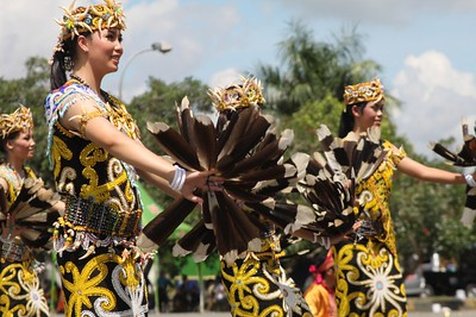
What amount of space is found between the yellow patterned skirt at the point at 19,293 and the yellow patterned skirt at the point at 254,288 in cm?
217

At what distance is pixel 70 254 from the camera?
541 centimetres

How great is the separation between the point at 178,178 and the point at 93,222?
0.84 meters

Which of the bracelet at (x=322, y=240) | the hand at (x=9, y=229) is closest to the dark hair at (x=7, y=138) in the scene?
the hand at (x=9, y=229)

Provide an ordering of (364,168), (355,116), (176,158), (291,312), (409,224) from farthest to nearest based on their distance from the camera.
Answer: (409,224), (355,116), (364,168), (291,312), (176,158)

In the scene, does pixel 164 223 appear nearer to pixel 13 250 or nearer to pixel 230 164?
pixel 230 164

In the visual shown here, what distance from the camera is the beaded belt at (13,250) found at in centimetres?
898

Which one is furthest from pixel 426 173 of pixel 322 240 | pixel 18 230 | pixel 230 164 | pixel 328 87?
pixel 328 87

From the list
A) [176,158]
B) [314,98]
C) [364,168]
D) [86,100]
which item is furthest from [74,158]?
[314,98]

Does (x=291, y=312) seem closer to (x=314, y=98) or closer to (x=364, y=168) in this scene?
(x=364, y=168)

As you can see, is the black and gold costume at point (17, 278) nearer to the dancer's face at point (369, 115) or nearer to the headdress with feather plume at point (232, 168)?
the dancer's face at point (369, 115)

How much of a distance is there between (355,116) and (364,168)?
2.19 feet

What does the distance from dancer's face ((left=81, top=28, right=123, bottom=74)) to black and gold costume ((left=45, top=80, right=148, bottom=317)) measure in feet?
0.48

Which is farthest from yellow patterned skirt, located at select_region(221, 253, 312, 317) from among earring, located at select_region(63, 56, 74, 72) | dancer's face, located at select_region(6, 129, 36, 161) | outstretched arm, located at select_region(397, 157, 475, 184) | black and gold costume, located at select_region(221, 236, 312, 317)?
dancer's face, located at select_region(6, 129, 36, 161)

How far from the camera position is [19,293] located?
352 inches
